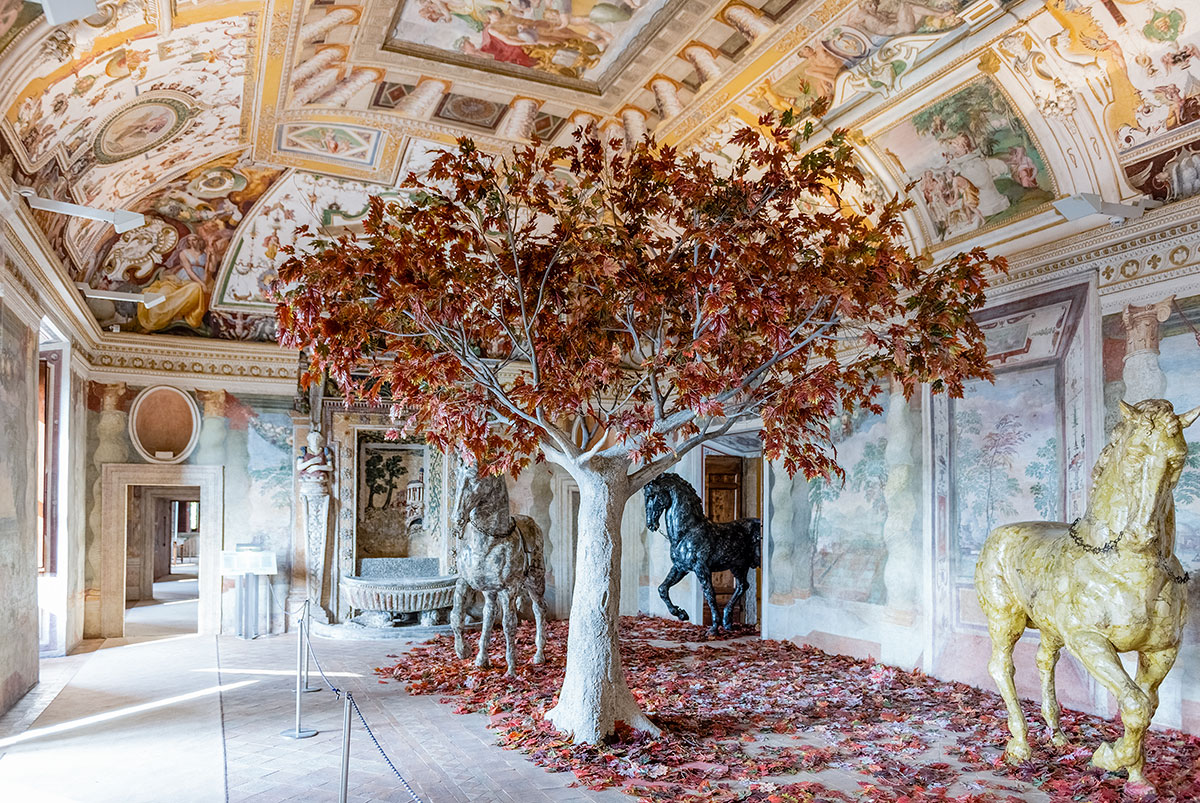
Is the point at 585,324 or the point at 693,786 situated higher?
the point at 585,324

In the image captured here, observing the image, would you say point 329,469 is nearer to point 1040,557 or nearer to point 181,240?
point 181,240

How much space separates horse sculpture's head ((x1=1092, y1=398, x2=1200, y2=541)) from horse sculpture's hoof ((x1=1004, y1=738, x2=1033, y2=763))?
1793 millimetres

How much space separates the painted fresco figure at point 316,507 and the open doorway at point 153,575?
6.23 ft

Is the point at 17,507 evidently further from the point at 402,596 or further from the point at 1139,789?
the point at 1139,789

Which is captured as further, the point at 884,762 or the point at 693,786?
the point at 884,762

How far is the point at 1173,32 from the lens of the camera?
6.25 m

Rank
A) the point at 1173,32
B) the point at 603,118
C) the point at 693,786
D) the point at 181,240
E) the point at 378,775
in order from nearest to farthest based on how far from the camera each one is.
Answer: the point at 693,786, the point at 378,775, the point at 1173,32, the point at 603,118, the point at 181,240

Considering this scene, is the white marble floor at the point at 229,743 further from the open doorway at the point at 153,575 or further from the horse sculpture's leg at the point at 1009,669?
the open doorway at the point at 153,575

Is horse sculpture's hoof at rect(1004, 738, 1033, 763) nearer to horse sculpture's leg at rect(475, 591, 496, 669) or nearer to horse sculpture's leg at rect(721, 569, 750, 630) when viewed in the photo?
horse sculpture's leg at rect(475, 591, 496, 669)

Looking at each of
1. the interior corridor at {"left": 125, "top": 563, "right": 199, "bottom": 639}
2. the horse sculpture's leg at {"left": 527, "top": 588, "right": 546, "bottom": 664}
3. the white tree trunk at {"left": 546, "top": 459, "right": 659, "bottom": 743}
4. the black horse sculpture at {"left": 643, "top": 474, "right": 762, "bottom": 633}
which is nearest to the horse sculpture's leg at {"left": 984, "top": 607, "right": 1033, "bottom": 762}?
the white tree trunk at {"left": 546, "top": 459, "right": 659, "bottom": 743}

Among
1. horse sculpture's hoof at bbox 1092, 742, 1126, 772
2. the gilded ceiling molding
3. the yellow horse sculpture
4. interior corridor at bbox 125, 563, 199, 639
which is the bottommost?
interior corridor at bbox 125, 563, 199, 639

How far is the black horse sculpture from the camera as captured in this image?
37.2ft

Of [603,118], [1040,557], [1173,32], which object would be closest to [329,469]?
[603,118]

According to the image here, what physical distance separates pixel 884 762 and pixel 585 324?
3630 millimetres
